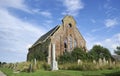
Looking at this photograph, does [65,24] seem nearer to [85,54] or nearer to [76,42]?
[76,42]

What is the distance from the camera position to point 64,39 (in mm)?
55500

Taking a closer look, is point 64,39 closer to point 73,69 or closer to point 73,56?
point 73,56

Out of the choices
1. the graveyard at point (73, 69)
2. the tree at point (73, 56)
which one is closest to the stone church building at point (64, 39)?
the tree at point (73, 56)

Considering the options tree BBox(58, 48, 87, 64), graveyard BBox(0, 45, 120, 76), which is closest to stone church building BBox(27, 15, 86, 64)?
tree BBox(58, 48, 87, 64)

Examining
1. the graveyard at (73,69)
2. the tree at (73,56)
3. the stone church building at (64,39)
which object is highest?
the stone church building at (64,39)

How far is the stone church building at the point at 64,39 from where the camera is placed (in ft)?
176

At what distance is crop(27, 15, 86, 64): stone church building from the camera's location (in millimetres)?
53562

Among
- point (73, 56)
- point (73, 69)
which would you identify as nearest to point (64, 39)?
point (73, 56)

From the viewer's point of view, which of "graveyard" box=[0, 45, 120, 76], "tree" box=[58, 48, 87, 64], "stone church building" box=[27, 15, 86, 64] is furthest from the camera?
"stone church building" box=[27, 15, 86, 64]

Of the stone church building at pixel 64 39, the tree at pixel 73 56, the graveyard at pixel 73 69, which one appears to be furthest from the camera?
the stone church building at pixel 64 39

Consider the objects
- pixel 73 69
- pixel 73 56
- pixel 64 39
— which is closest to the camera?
pixel 73 69

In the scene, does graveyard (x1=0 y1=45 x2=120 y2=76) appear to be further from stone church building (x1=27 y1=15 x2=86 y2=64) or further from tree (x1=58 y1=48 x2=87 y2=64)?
stone church building (x1=27 y1=15 x2=86 y2=64)

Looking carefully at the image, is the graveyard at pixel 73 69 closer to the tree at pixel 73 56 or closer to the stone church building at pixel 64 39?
the tree at pixel 73 56

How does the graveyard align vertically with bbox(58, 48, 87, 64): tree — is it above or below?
below
